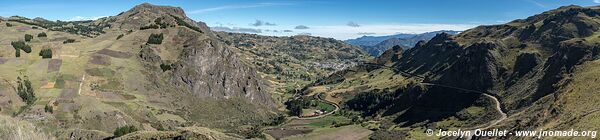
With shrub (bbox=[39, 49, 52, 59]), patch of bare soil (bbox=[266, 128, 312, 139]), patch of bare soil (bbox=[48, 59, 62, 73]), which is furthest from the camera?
shrub (bbox=[39, 49, 52, 59])

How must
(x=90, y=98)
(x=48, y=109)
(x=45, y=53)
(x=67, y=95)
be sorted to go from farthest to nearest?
(x=45, y=53) → (x=90, y=98) → (x=67, y=95) → (x=48, y=109)

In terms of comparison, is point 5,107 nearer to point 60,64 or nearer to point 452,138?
point 60,64

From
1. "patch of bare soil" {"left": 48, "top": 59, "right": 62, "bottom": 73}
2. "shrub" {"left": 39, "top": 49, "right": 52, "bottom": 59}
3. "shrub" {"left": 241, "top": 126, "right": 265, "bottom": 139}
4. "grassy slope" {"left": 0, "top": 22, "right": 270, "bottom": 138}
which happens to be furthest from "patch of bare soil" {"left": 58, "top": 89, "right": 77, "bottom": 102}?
"shrub" {"left": 241, "top": 126, "right": 265, "bottom": 139}

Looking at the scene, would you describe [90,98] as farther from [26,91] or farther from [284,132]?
[284,132]

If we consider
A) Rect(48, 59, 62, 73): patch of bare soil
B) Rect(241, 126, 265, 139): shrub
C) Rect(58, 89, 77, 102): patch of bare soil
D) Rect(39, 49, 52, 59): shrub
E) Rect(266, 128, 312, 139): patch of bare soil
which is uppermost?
Rect(39, 49, 52, 59): shrub

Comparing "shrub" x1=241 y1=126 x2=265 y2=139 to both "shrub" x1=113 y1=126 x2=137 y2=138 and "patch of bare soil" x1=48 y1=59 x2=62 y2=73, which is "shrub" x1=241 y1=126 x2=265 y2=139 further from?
"patch of bare soil" x1=48 y1=59 x2=62 y2=73

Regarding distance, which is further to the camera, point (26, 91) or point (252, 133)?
point (252, 133)

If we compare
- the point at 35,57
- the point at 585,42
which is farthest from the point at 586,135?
the point at 35,57

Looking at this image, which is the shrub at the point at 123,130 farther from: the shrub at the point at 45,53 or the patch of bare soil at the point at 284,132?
the shrub at the point at 45,53

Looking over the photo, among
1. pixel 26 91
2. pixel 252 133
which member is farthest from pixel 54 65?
pixel 252 133

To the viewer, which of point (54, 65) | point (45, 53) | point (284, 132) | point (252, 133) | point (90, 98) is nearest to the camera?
point (90, 98)

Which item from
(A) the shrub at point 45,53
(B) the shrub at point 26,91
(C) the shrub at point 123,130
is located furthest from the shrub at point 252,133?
(A) the shrub at point 45,53

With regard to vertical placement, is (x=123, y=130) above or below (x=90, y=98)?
below

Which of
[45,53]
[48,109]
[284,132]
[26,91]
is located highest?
[45,53]
